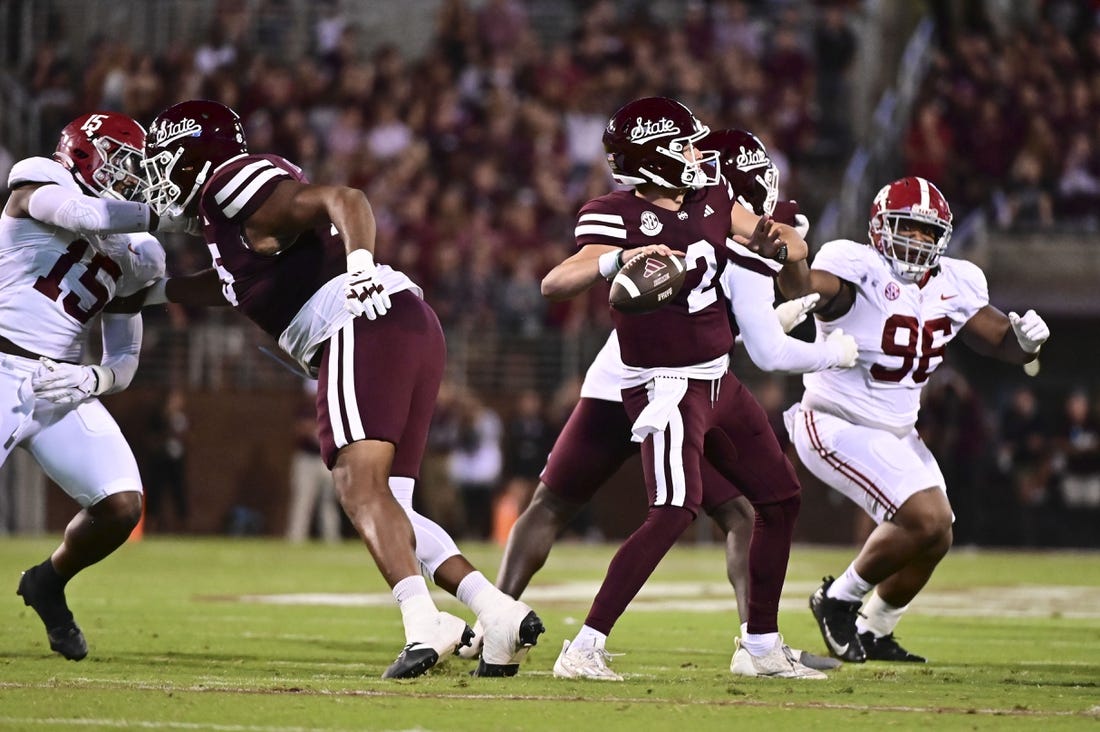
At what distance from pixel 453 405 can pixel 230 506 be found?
2.56 meters

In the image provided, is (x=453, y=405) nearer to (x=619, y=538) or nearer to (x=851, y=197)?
(x=619, y=538)

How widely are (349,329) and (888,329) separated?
7.61 ft

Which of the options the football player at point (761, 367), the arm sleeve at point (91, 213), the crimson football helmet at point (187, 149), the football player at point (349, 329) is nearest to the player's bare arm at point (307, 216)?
the football player at point (349, 329)

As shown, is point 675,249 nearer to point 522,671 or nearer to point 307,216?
point 307,216

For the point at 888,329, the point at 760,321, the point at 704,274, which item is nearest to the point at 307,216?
the point at 704,274

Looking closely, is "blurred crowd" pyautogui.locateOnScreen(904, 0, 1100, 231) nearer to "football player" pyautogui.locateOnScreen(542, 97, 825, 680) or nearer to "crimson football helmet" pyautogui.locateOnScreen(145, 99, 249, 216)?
"football player" pyautogui.locateOnScreen(542, 97, 825, 680)

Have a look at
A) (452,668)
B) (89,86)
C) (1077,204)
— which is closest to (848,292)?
(452,668)

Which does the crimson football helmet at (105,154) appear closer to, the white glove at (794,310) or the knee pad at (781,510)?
the white glove at (794,310)

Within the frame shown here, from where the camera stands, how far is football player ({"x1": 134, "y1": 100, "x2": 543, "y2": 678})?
5.61 meters

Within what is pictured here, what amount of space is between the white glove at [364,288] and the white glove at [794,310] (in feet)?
4.90

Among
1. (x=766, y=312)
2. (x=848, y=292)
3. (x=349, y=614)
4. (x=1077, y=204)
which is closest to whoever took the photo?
(x=766, y=312)

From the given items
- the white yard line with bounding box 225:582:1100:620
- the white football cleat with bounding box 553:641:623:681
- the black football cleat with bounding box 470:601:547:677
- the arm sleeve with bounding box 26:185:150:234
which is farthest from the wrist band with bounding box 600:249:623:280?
the white yard line with bounding box 225:582:1100:620

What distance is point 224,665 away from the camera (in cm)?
627

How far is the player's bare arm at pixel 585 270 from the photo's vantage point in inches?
225
